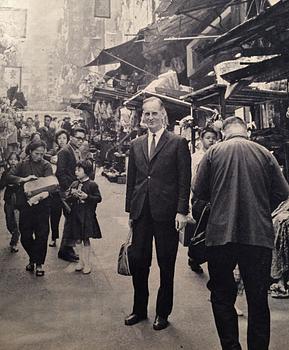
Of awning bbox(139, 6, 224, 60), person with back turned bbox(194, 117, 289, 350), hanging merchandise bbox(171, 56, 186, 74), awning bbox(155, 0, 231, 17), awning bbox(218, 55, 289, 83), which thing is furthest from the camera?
hanging merchandise bbox(171, 56, 186, 74)

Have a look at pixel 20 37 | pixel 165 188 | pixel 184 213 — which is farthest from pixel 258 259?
pixel 20 37

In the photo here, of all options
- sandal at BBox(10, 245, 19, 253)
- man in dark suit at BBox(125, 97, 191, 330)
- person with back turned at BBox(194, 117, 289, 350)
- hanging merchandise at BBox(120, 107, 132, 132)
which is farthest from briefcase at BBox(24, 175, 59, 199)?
person with back turned at BBox(194, 117, 289, 350)

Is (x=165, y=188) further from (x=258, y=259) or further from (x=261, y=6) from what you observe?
(x=261, y=6)

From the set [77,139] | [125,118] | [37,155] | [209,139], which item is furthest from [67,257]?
[209,139]

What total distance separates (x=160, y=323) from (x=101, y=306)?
44 centimetres

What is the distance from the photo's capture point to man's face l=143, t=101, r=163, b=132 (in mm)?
2676

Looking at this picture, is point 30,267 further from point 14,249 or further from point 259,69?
point 259,69

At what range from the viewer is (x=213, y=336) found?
2.40 meters

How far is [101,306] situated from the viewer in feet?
8.76

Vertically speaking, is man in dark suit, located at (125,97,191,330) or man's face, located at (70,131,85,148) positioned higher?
man's face, located at (70,131,85,148)

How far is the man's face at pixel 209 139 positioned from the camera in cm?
297

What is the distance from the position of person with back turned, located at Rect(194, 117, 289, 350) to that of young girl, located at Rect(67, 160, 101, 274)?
1120mm

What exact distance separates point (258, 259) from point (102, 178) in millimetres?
1481

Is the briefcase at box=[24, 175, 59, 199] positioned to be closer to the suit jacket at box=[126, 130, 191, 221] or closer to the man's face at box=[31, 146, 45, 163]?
the man's face at box=[31, 146, 45, 163]
